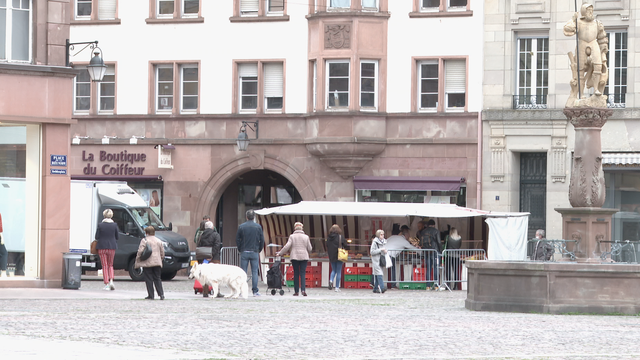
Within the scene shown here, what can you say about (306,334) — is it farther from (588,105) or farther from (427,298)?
(427,298)

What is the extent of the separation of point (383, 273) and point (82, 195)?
811 cm

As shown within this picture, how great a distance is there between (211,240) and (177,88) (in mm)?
12378

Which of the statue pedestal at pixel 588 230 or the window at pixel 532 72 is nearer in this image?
the statue pedestal at pixel 588 230

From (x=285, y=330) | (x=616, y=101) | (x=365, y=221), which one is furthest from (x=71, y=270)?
Answer: (x=616, y=101)

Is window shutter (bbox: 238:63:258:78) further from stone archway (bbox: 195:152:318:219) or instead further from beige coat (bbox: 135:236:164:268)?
beige coat (bbox: 135:236:164:268)

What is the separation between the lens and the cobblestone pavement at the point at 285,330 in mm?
12750

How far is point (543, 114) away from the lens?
112 feet

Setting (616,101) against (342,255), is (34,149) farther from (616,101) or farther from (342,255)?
(616,101)

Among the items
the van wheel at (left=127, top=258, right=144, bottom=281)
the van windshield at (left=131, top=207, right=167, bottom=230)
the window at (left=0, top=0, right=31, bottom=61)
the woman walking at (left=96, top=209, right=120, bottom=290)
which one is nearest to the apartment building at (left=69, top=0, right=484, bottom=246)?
the van windshield at (left=131, top=207, right=167, bottom=230)

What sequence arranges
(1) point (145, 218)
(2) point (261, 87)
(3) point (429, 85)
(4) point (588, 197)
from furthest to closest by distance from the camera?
1. (2) point (261, 87)
2. (3) point (429, 85)
3. (1) point (145, 218)
4. (4) point (588, 197)

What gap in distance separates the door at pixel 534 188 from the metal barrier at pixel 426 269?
207 inches

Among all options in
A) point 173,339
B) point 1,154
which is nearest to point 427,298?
point 1,154

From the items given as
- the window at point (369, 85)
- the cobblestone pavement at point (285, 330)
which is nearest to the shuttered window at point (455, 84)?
the window at point (369, 85)

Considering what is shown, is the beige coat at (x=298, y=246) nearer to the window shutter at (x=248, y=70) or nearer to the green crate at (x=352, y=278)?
the green crate at (x=352, y=278)
